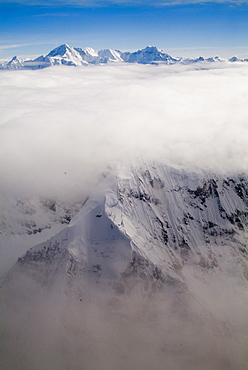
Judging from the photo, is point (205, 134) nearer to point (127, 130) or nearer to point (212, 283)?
point (127, 130)

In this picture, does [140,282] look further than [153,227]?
No

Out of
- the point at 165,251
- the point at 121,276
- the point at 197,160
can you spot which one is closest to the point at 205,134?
the point at 197,160

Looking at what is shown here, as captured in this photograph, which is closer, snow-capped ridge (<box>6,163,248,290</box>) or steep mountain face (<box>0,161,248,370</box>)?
steep mountain face (<box>0,161,248,370</box>)

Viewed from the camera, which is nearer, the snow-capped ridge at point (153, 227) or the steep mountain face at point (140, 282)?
the steep mountain face at point (140, 282)

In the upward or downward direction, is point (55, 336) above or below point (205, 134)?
below

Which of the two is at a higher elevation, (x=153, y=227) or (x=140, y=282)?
(x=153, y=227)

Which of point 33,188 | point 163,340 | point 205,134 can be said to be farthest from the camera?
point 205,134

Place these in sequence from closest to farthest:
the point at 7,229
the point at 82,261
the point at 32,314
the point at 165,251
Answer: the point at 32,314, the point at 82,261, the point at 165,251, the point at 7,229

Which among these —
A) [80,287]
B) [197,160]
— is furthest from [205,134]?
[80,287]

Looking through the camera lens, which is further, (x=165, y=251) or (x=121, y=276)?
(x=165, y=251)

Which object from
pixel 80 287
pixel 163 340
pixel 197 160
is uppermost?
pixel 197 160
